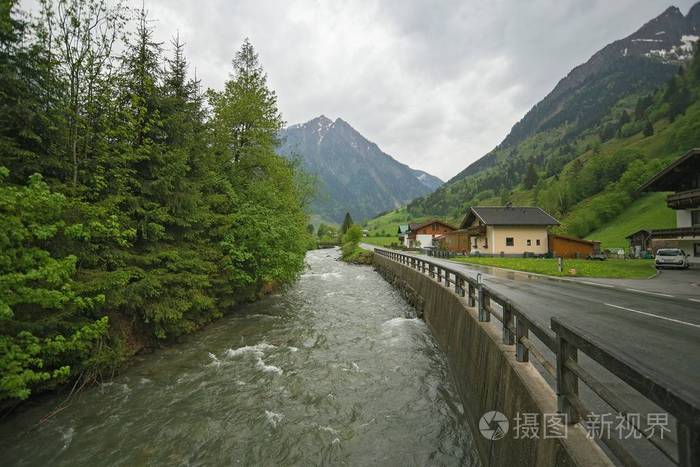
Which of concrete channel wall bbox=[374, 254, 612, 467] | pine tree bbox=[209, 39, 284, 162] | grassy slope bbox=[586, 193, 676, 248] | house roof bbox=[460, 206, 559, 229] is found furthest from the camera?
grassy slope bbox=[586, 193, 676, 248]

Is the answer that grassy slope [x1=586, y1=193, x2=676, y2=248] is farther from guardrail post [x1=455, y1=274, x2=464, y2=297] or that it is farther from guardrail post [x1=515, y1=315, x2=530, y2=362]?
guardrail post [x1=515, y1=315, x2=530, y2=362]

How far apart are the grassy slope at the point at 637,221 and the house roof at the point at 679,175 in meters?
33.2

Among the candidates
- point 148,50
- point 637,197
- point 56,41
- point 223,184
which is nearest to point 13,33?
point 56,41

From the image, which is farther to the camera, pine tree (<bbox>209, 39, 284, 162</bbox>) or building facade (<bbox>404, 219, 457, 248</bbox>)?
building facade (<bbox>404, 219, 457, 248</bbox>)

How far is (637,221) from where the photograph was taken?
64.1m

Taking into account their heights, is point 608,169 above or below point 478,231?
above

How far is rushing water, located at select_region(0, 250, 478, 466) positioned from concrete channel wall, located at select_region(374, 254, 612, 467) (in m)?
0.57

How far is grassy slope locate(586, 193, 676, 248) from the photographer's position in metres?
57.8

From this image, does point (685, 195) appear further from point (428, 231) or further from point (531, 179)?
point (531, 179)

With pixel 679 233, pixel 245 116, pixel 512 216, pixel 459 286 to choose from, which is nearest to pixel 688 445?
pixel 459 286

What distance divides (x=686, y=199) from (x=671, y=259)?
5.80 meters

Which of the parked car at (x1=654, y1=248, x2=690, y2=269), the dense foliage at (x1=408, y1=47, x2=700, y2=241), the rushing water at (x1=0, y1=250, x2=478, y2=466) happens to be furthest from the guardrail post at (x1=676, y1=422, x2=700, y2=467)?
the dense foliage at (x1=408, y1=47, x2=700, y2=241)

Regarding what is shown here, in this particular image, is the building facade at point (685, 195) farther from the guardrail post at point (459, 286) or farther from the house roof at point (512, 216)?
the guardrail post at point (459, 286)

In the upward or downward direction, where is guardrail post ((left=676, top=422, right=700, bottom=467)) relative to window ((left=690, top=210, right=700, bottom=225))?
downward
